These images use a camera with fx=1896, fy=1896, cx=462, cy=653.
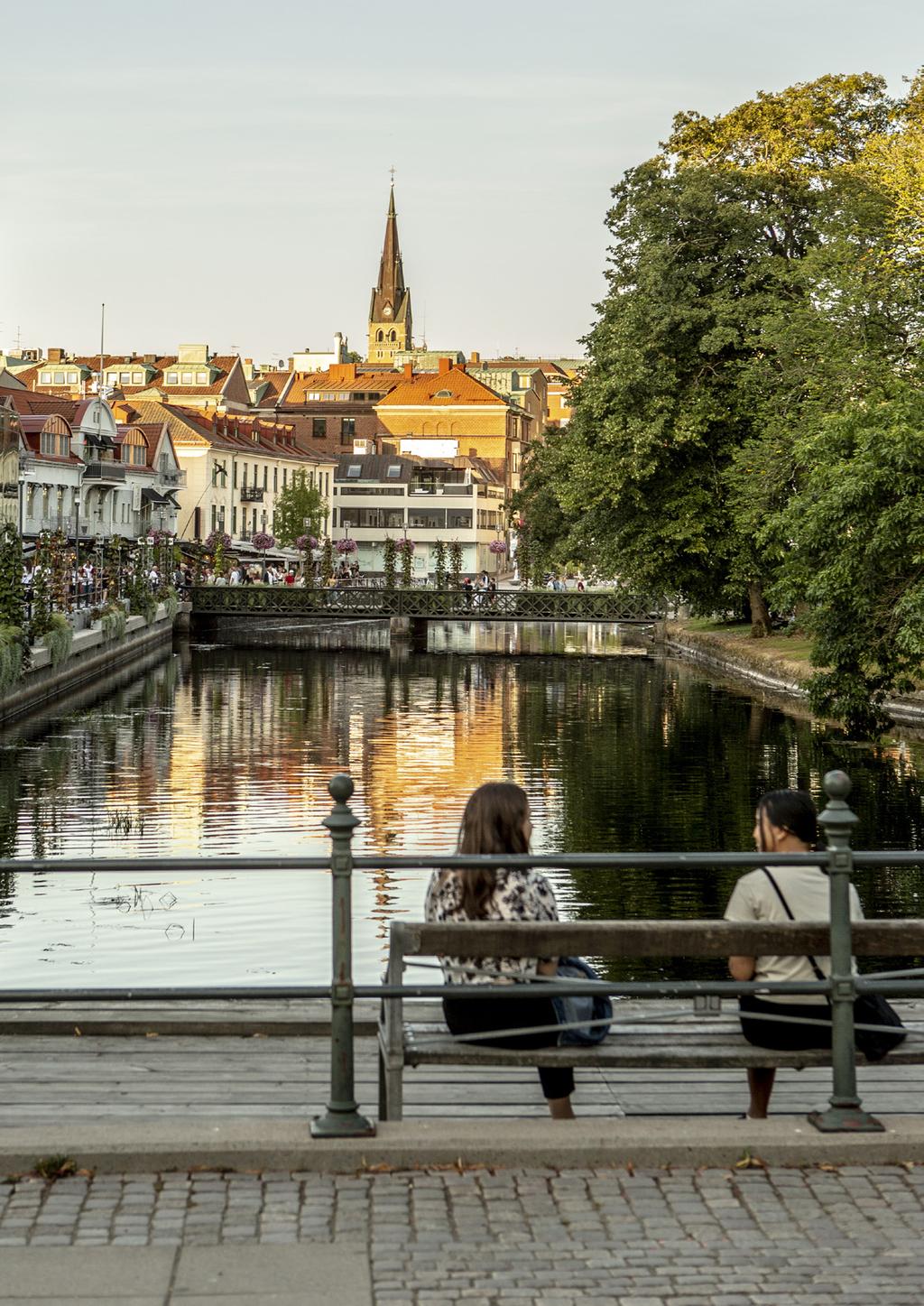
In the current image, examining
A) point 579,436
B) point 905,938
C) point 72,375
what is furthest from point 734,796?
point 72,375

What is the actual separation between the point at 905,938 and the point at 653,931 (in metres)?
0.91

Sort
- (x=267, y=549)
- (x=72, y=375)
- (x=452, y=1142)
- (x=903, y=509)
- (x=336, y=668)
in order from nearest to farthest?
(x=452, y=1142) → (x=903, y=509) → (x=336, y=668) → (x=267, y=549) → (x=72, y=375)

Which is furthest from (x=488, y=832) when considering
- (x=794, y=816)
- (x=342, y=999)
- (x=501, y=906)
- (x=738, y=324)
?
(x=738, y=324)

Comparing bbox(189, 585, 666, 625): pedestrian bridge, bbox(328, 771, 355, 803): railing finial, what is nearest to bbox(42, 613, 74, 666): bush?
bbox(189, 585, 666, 625): pedestrian bridge

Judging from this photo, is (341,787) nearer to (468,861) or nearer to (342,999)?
(468,861)

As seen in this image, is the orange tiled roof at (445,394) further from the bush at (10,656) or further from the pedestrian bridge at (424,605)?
the bush at (10,656)

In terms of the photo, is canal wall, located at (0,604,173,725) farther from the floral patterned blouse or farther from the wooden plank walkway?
the floral patterned blouse

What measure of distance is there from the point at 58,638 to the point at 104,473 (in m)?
55.9

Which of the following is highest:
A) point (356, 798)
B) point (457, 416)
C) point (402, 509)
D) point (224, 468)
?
point (457, 416)

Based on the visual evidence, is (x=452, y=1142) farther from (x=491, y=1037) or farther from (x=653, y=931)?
(x=653, y=931)

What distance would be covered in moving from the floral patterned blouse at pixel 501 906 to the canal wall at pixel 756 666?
2793 centimetres

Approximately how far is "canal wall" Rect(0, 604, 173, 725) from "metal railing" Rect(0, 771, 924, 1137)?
110 feet

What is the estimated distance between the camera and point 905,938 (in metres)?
6.72

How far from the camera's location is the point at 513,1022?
22.4ft
